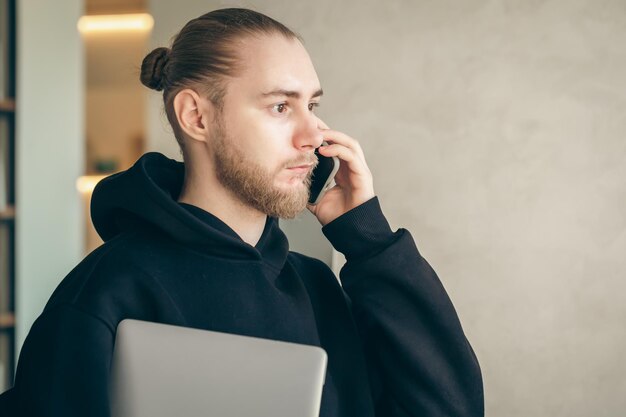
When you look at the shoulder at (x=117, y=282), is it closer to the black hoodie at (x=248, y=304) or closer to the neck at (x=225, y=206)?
the black hoodie at (x=248, y=304)

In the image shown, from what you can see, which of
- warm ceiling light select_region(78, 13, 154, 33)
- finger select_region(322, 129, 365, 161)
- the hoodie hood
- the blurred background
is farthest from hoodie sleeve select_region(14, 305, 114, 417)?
warm ceiling light select_region(78, 13, 154, 33)

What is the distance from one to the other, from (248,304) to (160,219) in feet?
0.58

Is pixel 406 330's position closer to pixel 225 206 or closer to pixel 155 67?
pixel 225 206

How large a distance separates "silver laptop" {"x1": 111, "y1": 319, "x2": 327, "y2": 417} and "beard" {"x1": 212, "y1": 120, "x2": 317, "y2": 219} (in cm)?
37

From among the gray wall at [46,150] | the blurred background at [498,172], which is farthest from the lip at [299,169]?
the gray wall at [46,150]

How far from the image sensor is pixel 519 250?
3.12 meters

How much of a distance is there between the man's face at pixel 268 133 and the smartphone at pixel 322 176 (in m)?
0.13

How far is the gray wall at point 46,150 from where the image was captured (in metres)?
3.04

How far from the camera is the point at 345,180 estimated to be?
1374 mm

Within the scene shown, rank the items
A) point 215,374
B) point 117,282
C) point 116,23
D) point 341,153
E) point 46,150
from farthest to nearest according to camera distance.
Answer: point 116,23
point 46,150
point 341,153
point 117,282
point 215,374

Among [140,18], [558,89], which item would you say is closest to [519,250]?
[558,89]

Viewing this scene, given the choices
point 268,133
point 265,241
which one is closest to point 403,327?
point 265,241

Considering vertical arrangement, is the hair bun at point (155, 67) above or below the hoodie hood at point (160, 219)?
above

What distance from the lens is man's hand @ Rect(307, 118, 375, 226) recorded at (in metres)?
1.34
